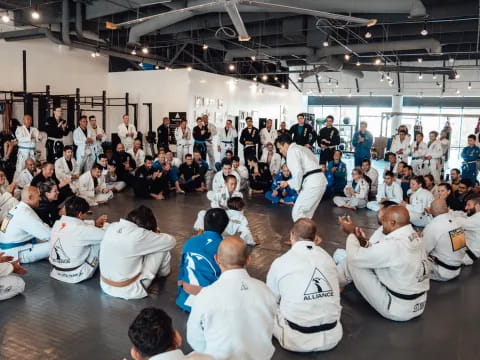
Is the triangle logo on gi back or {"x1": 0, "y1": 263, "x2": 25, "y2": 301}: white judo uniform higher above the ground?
the triangle logo on gi back

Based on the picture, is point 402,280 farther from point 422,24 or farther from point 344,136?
point 344,136

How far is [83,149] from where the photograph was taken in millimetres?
9523

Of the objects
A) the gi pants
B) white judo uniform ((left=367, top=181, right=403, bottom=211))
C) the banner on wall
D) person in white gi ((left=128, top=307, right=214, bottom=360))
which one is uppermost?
the banner on wall

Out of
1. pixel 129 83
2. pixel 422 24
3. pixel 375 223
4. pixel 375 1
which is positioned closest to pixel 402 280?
pixel 375 223

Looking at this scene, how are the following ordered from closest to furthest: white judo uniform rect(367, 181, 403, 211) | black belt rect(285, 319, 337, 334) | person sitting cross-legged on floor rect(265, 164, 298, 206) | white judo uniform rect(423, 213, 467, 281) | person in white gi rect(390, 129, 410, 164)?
black belt rect(285, 319, 337, 334)
white judo uniform rect(423, 213, 467, 281)
white judo uniform rect(367, 181, 403, 211)
person sitting cross-legged on floor rect(265, 164, 298, 206)
person in white gi rect(390, 129, 410, 164)

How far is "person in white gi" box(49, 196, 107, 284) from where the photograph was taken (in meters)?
3.73

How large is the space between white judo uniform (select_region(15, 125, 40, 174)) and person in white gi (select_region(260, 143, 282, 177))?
4.99m

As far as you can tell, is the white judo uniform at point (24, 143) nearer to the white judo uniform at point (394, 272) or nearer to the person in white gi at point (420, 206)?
the person in white gi at point (420, 206)

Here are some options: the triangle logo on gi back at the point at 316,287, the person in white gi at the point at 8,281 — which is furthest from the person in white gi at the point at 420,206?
the person in white gi at the point at 8,281

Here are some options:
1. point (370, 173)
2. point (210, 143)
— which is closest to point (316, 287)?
point (370, 173)

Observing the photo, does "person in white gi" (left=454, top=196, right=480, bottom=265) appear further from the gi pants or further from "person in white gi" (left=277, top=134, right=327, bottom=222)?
the gi pants

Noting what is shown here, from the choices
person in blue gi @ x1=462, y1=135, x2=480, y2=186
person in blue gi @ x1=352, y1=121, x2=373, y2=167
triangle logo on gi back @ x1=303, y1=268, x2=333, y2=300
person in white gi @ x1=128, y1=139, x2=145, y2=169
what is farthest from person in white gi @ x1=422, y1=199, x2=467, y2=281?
person in white gi @ x1=128, y1=139, x2=145, y2=169

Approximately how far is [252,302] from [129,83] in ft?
41.3

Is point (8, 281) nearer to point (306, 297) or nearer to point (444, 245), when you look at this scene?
point (306, 297)
